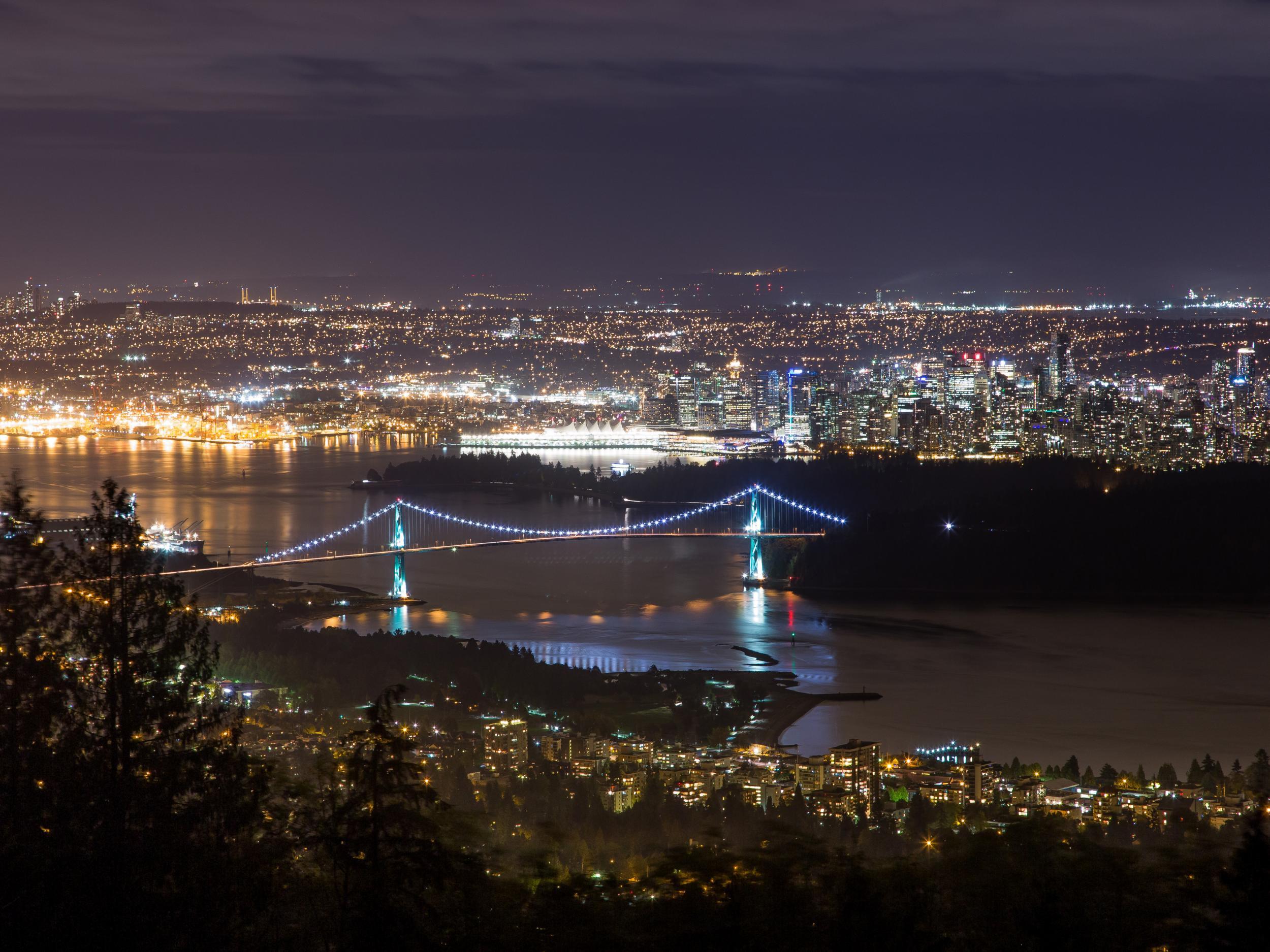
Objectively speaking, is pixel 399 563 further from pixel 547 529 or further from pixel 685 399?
pixel 685 399

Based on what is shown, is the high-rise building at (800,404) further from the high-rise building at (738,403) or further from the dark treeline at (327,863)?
the dark treeline at (327,863)

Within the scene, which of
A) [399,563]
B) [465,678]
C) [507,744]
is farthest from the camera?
[399,563]

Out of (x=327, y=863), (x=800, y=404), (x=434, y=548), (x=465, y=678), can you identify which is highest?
(x=800, y=404)

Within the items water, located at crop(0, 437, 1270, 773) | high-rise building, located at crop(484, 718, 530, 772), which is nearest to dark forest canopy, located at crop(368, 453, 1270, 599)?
water, located at crop(0, 437, 1270, 773)

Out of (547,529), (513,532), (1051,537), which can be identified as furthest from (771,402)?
(1051,537)

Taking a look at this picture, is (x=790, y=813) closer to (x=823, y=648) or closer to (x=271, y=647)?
(x=271, y=647)

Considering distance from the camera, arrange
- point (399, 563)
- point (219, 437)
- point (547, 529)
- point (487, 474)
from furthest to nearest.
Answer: point (219, 437) < point (487, 474) < point (547, 529) < point (399, 563)

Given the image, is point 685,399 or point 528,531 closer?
point 528,531
